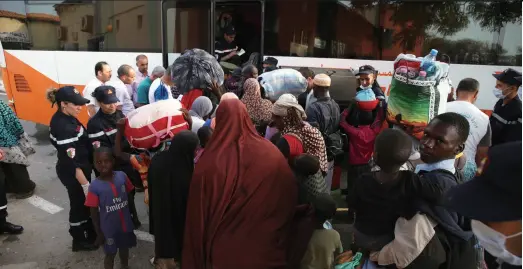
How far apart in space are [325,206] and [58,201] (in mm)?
4388

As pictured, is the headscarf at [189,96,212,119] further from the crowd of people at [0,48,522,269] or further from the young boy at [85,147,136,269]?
the young boy at [85,147,136,269]

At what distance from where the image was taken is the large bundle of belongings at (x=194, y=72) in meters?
4.42

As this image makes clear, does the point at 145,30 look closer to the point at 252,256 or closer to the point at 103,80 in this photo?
the point at 103,80

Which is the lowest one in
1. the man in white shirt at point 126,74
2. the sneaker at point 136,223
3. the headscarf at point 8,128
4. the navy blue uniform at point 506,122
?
the sneaker at point 136,223

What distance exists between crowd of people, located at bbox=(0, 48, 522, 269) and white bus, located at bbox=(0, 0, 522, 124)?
9.83ft

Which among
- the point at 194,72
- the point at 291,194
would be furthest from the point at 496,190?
the point at 194,72

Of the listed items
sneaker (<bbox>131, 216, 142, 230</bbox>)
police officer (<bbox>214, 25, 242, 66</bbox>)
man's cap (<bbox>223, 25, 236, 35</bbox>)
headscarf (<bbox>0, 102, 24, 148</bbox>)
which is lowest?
sneaker (<bbox>131, 216, 142, 230</bbox>)

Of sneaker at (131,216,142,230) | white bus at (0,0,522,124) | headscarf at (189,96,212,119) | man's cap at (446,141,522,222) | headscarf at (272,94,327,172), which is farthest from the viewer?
white bus at (0,0,522,124)

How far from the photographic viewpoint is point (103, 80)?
233 inches

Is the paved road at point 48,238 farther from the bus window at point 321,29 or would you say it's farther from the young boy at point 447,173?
the bus window at point 321,29

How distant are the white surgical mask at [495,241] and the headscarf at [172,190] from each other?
5.71 ft

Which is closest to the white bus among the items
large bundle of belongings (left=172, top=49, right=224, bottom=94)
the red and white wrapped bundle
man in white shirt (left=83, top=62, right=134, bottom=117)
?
man in white shirt (left=83, top=62, right=134, bottom=117)

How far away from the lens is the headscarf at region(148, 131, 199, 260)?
264cm

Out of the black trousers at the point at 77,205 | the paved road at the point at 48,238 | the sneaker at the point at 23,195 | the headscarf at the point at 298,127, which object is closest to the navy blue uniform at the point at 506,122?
the paved road at the point at 48,238
